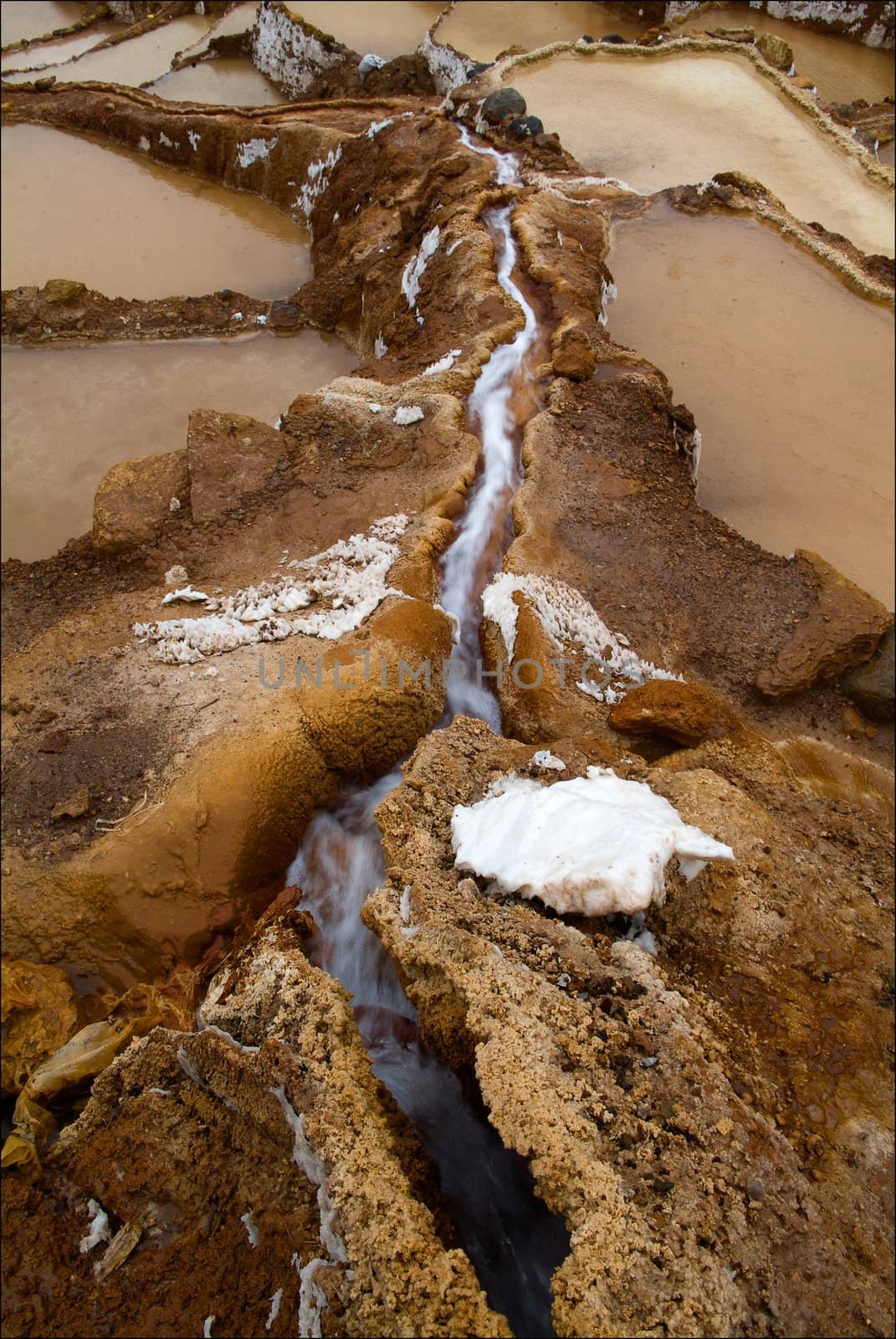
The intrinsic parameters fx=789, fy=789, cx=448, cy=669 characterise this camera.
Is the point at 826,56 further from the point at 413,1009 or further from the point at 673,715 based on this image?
the point at 413,1009

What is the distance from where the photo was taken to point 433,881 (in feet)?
8.68

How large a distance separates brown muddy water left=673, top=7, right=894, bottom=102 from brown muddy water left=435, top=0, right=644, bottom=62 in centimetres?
123

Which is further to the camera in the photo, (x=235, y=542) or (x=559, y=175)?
(x=559, y=175)

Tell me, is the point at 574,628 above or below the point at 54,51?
below

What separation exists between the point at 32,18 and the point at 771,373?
15806 mm

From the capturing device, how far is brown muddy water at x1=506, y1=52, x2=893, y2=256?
8.44 m

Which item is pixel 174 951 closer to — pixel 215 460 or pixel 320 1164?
pixel 320 1164

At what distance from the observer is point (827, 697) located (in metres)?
4.30

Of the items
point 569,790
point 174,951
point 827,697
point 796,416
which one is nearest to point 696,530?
point 827,697

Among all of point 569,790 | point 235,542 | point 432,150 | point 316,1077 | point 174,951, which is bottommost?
point 174,951

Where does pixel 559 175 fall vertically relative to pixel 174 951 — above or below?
above

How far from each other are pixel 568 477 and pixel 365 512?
1313mm

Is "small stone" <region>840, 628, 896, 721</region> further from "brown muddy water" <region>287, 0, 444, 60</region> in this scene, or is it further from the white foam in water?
"brown muddy water" <region>287, 0, 444, 60</region>

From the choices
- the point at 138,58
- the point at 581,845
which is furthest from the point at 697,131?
the point at 581,845
